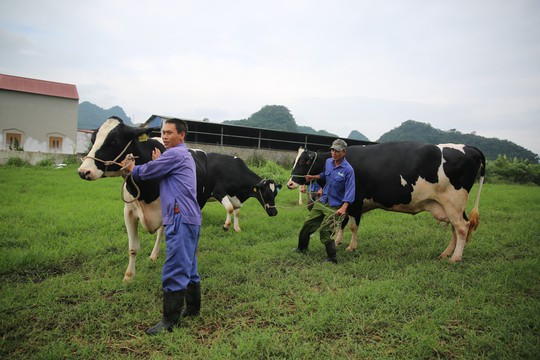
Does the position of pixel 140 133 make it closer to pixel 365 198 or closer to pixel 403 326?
pixel 403 326

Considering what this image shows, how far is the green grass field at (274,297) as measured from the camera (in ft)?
9.38

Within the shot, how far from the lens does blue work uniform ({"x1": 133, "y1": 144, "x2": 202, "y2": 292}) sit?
9.84ft

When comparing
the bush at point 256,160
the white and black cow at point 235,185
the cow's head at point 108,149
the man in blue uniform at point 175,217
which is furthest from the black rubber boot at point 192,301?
the bush at point 256,160

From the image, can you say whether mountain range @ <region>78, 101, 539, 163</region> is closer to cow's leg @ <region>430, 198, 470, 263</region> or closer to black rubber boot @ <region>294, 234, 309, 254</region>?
cow's leg @ <region>430, 198, 470, 263</region>

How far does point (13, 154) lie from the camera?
1853 centimetres

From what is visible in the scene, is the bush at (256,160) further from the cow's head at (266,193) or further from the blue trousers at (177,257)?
the blue trousers at (177,257)

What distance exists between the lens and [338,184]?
519cm

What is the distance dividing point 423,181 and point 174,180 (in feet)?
13.3

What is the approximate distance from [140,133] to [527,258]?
5825mm

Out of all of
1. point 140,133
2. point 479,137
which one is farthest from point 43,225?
point 479,137

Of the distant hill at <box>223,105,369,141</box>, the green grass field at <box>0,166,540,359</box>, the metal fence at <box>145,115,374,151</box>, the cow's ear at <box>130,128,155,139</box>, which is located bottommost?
the green grass field at <box>0,166,540,359</box>

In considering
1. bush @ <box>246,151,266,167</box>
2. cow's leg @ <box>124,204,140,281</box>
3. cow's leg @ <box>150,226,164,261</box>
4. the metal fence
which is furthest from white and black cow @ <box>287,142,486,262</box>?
the metal fence

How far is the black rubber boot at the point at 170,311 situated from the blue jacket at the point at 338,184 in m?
2.84

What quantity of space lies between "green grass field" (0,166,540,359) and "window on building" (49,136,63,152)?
2433 centimetres
